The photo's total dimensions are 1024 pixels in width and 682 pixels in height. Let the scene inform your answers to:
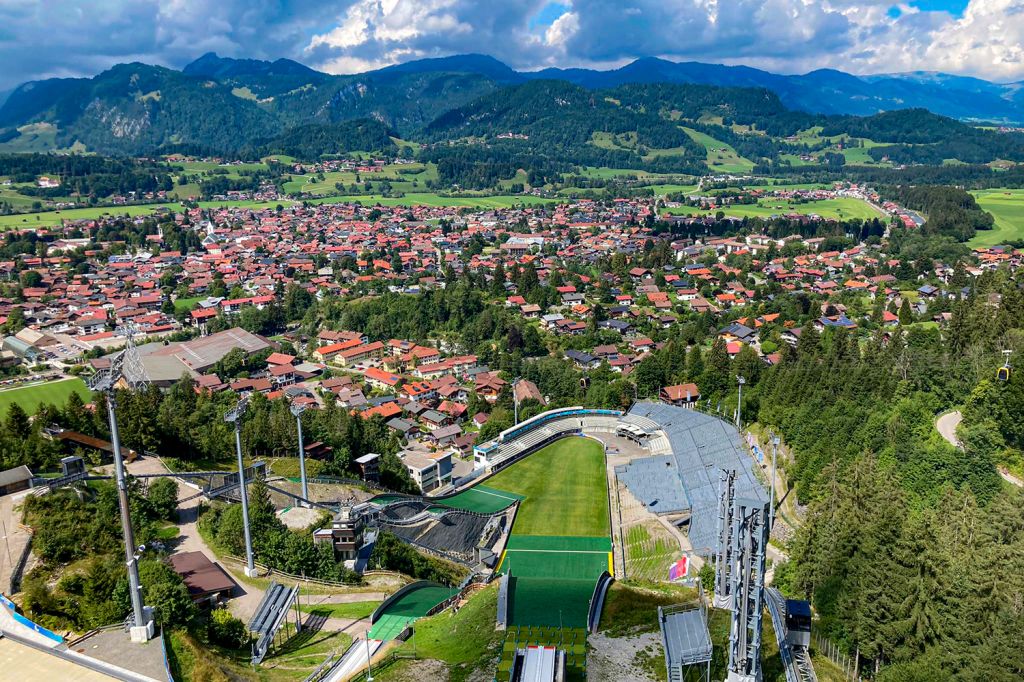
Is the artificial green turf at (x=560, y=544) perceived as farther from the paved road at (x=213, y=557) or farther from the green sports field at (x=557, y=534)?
the paved road at (x=213, y=557)

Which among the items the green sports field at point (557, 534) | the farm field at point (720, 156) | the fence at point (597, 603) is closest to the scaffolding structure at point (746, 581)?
the fence at point (597, 603)

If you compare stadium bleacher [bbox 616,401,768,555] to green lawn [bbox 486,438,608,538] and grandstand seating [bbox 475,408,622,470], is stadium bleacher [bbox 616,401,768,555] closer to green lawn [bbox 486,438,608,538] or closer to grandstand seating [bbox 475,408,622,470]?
green lawn [bbox 486,438,608,538]

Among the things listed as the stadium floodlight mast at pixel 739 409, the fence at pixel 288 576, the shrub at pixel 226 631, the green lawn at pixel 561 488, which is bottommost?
the green lawn at pixel 561 488

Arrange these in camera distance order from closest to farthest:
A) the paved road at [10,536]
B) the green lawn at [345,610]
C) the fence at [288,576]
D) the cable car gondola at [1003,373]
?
the paved road at [10,536] → the green lawn at [345,610] → the fence at [288,576] → the cable car gondola at [1003,373]

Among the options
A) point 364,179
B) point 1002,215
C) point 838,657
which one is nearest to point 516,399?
point 838,657

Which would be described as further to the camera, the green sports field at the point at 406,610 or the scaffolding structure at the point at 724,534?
the green sports field at the point at 406,610

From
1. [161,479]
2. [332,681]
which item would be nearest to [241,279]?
[161,479]

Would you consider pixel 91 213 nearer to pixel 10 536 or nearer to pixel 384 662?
pixel 10 536
